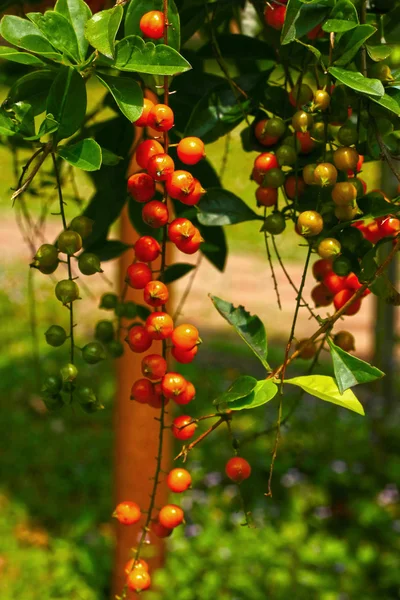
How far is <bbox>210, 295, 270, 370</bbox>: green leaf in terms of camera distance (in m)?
0.58

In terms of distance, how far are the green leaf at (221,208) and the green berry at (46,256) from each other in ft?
0.43

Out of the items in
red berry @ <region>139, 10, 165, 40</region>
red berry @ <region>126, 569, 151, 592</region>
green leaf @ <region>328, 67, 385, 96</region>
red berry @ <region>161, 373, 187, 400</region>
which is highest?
red berry @ <region>139, 10, 165, 40</region>

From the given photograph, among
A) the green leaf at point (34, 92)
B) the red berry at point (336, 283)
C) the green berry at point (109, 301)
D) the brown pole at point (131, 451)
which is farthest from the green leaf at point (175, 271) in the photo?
the brown pole at point (131, 451)

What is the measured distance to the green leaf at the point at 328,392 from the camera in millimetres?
509

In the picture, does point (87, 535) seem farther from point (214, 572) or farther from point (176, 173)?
point (176, 173)

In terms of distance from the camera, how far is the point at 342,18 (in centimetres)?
51

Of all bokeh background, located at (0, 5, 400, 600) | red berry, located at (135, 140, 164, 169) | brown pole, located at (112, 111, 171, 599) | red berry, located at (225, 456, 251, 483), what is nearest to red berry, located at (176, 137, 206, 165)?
red berry, located at (135, 140, 164, 169)

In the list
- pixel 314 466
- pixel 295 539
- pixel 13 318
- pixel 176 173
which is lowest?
pixel 13 318

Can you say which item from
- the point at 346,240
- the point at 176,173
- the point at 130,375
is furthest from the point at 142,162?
the point at 130,375

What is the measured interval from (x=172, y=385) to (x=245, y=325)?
A: 0.08 metres

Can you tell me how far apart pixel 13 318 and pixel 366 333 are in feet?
6.73

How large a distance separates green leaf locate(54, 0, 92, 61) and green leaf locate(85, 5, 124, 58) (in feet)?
0.07

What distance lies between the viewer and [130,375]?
1.71 m

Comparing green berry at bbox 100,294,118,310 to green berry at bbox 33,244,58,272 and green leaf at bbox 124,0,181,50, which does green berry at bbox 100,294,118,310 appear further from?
green leaf at bbox 124,0,181,50
